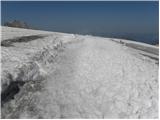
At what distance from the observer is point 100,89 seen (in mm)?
11594

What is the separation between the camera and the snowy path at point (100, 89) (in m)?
9.89

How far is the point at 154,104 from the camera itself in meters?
11.0

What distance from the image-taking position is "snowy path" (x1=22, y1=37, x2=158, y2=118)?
32.4 ft

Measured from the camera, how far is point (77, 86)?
1158 centimetres

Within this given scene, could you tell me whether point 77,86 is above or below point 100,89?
→ above

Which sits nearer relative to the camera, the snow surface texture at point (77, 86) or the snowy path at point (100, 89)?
the snow surface texture at point (77, 86)

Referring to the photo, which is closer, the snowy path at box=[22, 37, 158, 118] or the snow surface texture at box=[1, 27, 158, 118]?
the snow surface texture at box=[1, 27, 158, 118]

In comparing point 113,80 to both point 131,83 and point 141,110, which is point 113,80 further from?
point 141,110

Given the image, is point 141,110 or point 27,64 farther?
point 27,64

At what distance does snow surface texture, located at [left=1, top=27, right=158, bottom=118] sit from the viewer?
31.9ft

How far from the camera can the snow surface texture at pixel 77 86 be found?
383 inches

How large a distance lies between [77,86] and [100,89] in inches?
39.2

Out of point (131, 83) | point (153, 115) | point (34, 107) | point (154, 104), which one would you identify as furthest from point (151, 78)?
point (34, 107)

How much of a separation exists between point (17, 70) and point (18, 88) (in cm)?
80
